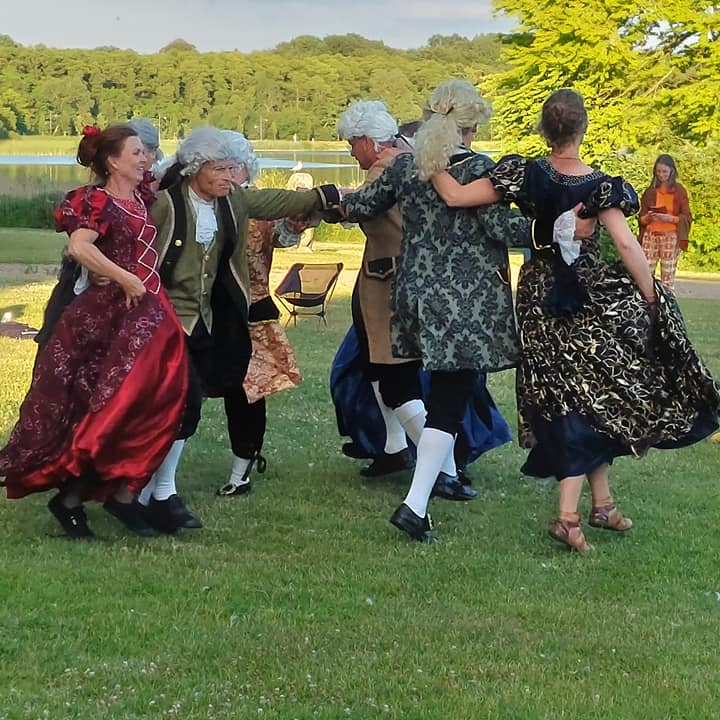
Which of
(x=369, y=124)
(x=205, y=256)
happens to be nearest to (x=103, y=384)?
(x=205, y=256)

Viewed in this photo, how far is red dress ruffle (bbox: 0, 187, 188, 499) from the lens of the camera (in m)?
5.07

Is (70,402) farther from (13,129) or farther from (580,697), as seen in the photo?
(13,129)

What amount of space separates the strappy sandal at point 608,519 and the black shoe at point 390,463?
4.06 ft

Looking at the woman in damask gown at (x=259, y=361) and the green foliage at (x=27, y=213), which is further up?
the woman in damask gown at (x=259, y=361)

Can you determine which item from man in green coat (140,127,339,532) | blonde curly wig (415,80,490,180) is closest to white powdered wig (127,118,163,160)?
man in green coat (140,127,339,532)

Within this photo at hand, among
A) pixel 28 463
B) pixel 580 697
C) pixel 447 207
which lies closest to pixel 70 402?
pixel 28 463

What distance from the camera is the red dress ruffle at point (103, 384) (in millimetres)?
5074

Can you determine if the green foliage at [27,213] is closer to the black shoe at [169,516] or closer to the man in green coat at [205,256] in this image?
the man in green coat at [205,256]

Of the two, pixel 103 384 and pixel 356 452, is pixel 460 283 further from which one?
pixel 356 452

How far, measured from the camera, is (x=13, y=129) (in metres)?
81.9

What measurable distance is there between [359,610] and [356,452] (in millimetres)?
2315

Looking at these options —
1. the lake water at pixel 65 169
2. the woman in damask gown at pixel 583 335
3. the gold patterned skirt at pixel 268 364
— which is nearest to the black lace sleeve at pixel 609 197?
the woman in damask gown at pixel 583 335

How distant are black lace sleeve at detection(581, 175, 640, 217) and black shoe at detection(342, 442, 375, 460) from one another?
2251 millimetres

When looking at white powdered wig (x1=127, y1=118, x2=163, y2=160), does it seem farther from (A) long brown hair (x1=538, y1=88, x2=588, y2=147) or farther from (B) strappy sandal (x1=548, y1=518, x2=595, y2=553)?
(B) strappy sandal (x1=548, y1=518, x2=595, y2=553)
